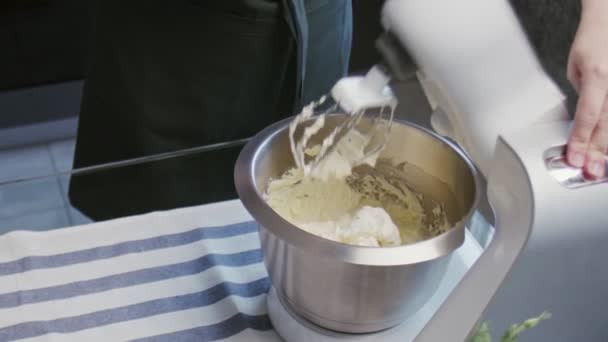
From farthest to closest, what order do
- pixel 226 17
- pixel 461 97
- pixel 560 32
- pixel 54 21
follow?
pixel 54 21
pixel 226 17
pixel 560 32
pixel 461 97

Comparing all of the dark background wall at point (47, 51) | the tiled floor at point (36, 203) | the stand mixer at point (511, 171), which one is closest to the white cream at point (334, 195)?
the stand mixer at point (511, 171)

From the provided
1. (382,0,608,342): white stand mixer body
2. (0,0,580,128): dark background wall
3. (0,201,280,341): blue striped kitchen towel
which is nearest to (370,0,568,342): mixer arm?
(382,0,608,342): white stand mixer body

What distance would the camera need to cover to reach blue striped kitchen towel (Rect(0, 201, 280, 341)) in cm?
68

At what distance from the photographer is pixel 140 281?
0.72 meters

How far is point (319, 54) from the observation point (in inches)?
41.4

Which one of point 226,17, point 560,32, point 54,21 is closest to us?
point 560,32

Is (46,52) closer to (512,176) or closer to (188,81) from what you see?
(188,81)

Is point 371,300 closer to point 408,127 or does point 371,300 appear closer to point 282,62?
point 408,127

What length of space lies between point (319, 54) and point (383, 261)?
55 centimetres

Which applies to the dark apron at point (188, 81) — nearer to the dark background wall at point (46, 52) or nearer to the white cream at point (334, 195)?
the white cream at point (334, 195)

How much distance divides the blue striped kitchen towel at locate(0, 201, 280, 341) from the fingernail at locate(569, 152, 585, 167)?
13.2 inches

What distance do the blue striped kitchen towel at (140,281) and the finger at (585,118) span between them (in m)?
0.34

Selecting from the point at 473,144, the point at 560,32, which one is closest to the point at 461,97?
the point at 473,144

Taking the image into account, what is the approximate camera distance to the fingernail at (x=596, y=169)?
461 millimetres
